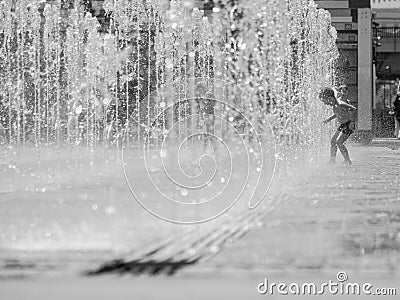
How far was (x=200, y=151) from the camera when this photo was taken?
25.0 ft

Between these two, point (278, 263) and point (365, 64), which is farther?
point (365, 64)

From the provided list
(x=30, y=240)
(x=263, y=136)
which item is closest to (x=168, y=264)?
(x=30, y=240)

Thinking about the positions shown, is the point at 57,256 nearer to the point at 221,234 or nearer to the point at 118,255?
the point at 118,255

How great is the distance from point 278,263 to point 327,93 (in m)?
5.38

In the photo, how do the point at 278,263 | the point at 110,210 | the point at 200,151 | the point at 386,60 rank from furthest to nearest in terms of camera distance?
the point at 386,60
the point at 200,151
the point at 110,210
the point at 278,263

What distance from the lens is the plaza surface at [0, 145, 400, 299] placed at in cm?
241

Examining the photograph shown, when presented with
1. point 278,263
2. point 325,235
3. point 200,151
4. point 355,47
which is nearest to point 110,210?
point 325,235

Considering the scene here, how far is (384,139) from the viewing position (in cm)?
1162

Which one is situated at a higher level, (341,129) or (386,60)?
(386,60)

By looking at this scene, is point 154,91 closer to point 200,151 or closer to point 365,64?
point 365,64

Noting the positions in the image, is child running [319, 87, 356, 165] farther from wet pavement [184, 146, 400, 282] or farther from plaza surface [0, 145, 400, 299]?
plaza surface [0, 145, 400, 299]

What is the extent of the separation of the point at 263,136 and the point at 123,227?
Result: 3.40 m

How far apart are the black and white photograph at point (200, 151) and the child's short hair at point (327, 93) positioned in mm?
26

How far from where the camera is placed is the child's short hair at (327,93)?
24.1 feet
